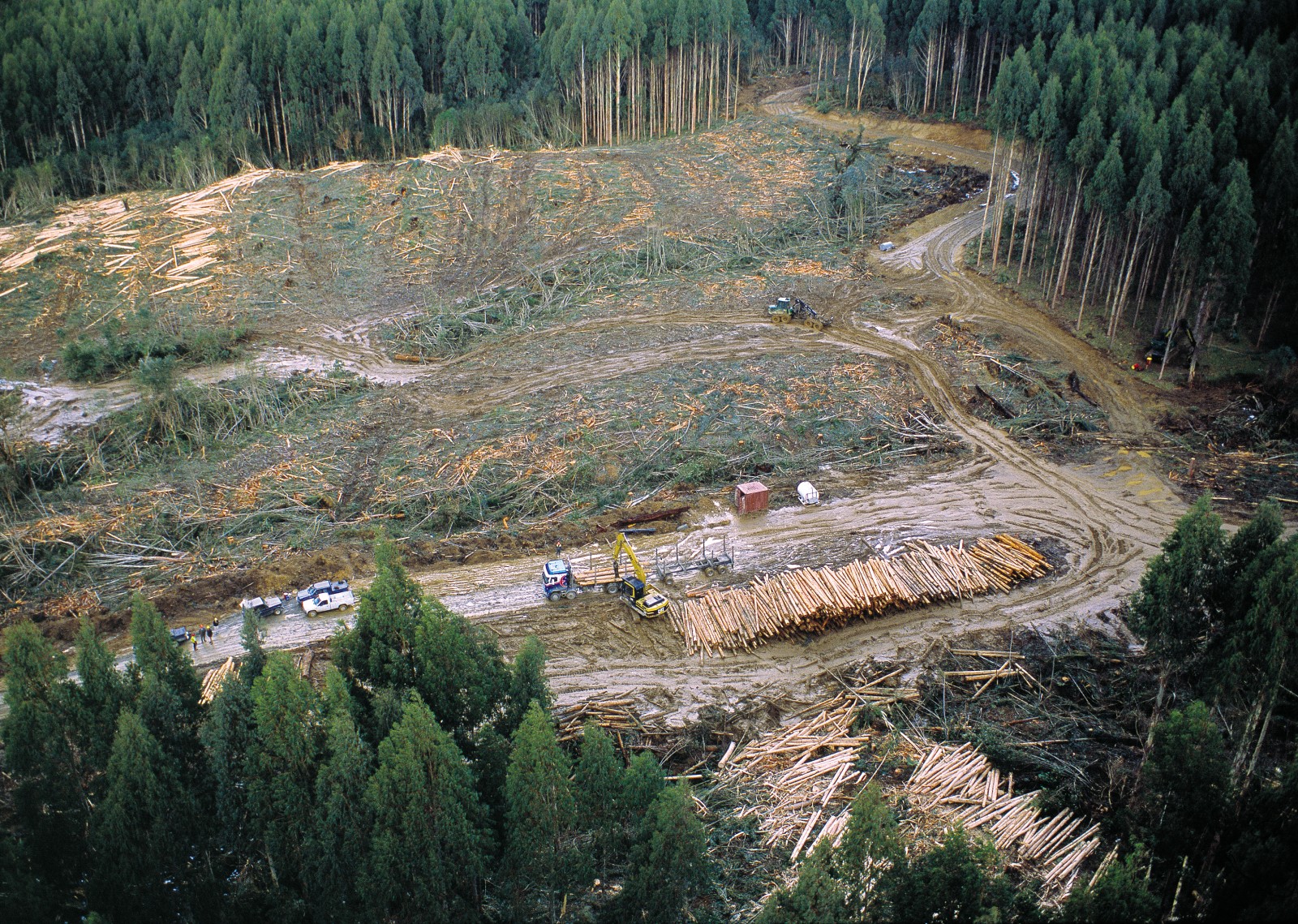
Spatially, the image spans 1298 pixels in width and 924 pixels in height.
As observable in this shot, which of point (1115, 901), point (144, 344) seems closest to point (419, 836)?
point (1115, 901)

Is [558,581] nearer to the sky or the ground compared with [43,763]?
nearer to the ground

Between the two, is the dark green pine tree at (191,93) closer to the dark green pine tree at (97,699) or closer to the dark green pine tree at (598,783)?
the dark green pine tree at (97,699)

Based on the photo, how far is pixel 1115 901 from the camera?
1299cm

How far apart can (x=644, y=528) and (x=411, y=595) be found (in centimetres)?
1134

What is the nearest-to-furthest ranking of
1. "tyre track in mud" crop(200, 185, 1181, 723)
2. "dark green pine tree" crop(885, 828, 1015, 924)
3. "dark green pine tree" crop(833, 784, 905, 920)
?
1. "dark green pine tree" crop(885, 828, 1015, 924)
2. "dark green pine tree" crop(833, 784, 905, 920)
3. "tyre track in mud" crop(200, 185, 1181, 723)

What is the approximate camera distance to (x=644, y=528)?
2928 centimetres

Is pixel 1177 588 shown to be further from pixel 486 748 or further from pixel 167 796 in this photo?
pixel 167 796

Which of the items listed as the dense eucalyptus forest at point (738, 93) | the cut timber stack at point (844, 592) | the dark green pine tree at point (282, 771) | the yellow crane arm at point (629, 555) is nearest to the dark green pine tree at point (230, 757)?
the dark green pine tree at point (282, 771)

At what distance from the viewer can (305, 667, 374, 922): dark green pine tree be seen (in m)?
15.8

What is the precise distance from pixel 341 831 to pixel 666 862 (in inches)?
224

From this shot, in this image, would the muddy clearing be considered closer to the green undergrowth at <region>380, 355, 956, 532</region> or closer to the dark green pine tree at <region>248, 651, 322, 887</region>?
the green undergrowth at <region>380, 355, 956, 532</region>

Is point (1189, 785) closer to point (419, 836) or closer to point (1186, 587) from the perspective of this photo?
point (1186, 587)

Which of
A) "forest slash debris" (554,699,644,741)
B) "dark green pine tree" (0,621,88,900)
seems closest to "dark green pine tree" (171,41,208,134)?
"dark green pine tree" (0,621,88,900)

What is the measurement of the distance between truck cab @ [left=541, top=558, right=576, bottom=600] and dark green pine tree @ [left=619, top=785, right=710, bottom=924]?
11.1 metres
